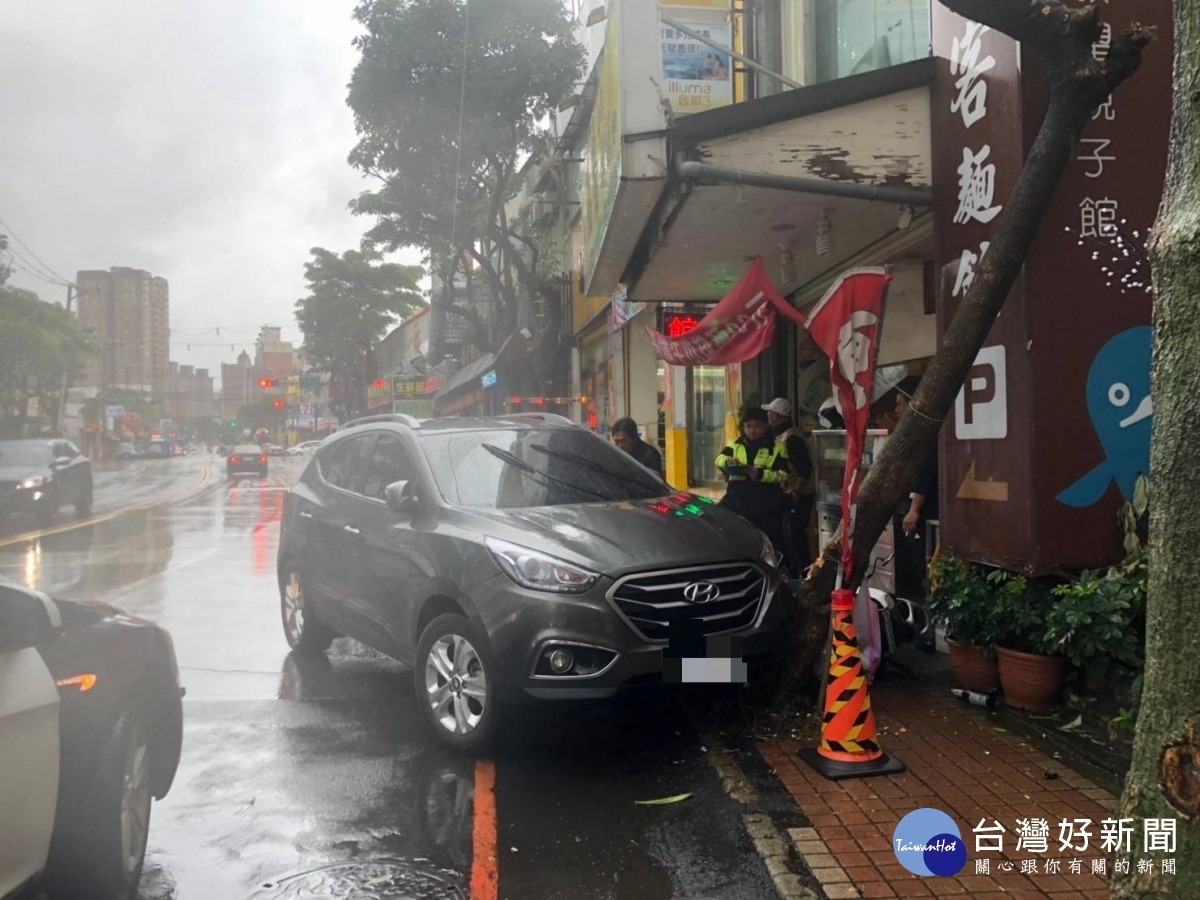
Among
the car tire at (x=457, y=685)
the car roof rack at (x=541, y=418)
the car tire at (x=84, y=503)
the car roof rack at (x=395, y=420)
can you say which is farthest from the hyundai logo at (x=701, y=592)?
the car tire at (x=84, y=503)

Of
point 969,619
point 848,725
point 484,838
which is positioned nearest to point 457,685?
point 484,838

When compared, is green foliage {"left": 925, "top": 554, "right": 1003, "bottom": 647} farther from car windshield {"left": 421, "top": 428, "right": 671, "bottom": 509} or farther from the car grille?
car windshield {"left": 421, "top": 428, "right": 671, "bottom": 509}

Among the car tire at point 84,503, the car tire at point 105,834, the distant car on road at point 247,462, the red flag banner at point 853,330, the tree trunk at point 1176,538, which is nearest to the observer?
the tree trunk at point 1176,538

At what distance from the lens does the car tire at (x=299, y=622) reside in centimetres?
692

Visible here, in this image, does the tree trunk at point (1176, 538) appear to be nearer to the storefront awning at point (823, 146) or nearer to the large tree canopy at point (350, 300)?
the storefront awning at point (823, 146)

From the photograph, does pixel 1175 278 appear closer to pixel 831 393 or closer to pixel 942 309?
pixel 942 309

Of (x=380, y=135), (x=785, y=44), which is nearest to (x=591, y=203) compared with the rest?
(x=785, y=44)

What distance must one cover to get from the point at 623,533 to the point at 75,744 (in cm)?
270

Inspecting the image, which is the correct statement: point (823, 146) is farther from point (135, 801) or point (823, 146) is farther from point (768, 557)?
point (135, 801)

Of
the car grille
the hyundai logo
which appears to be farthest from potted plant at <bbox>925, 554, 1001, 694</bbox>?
the hyundai logo

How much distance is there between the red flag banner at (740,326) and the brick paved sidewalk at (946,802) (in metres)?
3.37

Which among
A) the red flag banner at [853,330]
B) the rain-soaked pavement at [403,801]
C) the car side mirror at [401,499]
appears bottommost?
the rain-soaked pavement at [403,801]

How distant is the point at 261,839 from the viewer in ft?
13.0

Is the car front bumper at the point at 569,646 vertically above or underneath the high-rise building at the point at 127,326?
underneath
